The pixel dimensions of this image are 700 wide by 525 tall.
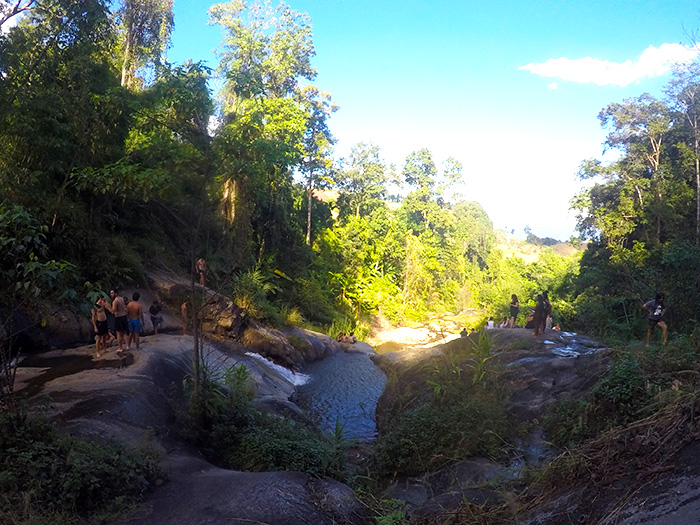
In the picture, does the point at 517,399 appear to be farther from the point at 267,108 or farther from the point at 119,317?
the point at 267,108

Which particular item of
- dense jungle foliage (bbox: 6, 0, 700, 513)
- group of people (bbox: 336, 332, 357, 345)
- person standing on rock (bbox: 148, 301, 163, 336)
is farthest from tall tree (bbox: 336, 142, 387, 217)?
person standing on rock (bbox: 148, 301, 163, 336)

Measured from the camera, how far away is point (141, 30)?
2869cm

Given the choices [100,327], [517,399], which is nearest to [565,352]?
[517,399]

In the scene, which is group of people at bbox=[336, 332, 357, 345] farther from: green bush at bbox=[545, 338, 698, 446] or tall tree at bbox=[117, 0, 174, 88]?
green bush at bbox=[545, 338, 698, 446]

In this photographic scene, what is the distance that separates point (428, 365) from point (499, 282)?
3203 cm

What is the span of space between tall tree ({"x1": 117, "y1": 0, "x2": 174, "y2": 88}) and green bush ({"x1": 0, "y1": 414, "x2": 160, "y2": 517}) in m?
24.8

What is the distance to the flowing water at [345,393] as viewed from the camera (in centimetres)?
1340

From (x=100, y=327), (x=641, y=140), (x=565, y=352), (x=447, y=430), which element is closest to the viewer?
(x=447, y=430)

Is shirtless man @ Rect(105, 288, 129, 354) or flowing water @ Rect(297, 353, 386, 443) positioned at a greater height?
shirtless man @ Rect(105, 288, 129, 354)

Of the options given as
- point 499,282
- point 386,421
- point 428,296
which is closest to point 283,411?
point 386,421

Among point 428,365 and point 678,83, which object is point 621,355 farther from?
point 678,83

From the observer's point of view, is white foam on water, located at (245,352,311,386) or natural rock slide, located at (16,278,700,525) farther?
white foam on water, located at (245,352,311,386)

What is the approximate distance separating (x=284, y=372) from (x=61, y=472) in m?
12.4

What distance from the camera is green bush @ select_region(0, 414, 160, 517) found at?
4.73 m
